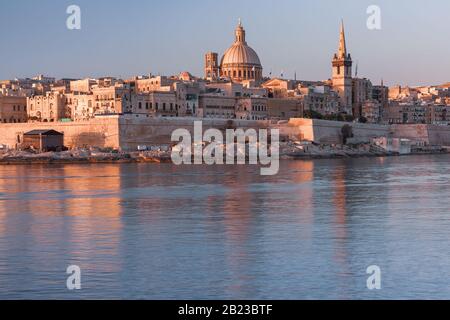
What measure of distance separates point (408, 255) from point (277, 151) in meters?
28.5

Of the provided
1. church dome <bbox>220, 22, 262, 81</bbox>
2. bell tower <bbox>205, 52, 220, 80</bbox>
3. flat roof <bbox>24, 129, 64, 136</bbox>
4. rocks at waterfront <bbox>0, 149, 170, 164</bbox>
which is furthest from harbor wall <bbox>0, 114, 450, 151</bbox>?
bell tower <bbox>205, 52, 220, 80</bbox>

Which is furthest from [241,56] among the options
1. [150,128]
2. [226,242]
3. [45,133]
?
[226,242]

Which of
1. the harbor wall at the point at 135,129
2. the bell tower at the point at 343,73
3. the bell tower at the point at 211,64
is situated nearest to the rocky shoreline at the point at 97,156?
the harbor wall at the point at 135,129

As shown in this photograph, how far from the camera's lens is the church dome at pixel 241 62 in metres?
55.8

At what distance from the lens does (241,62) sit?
5597cm

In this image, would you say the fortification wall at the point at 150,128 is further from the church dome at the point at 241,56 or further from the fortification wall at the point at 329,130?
the church dome at the point at 241,56

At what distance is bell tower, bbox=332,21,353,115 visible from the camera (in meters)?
52.5

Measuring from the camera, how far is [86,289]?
754cm

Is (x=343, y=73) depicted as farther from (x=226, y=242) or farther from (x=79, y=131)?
(x=226, y=242)

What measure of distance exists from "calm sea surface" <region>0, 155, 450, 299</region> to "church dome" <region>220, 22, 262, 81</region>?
38.0m

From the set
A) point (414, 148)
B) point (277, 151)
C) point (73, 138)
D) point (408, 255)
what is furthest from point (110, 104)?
point (408, 255)

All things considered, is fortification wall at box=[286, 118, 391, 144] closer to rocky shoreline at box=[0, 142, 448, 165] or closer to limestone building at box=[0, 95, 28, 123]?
rocky shoreline at box=[0, 142, 448, 165]

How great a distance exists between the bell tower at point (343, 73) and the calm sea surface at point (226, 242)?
115 feet
